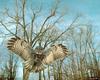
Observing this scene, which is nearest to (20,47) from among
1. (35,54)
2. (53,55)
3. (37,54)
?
(35,54)

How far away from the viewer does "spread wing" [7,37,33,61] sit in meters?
10.9

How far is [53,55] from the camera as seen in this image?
41.4 feet

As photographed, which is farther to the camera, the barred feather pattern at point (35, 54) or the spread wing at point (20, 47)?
the barred feather pattern at point (35, 54)

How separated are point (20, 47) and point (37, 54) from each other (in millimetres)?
1667

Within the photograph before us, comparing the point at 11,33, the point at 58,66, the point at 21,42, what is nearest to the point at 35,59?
the point at 21,42

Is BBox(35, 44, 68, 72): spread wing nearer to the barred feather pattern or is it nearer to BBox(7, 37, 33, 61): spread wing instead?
the barred feather pattern

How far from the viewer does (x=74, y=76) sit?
4491 cm

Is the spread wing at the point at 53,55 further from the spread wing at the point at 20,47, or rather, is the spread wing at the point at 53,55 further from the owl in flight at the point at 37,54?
the spread wing at the point at 20,47

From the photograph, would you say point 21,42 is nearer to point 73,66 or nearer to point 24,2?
point 24,2

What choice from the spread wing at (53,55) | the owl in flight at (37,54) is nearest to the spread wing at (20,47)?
the owl in flight at (37,54)

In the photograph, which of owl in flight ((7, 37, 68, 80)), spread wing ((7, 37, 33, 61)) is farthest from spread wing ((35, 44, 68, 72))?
spread wing ((7, 37, 33, 61))

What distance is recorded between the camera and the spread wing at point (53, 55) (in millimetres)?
12007

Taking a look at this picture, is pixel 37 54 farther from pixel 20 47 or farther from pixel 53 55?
pixel 20 47

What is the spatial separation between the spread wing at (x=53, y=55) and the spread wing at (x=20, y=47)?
769mm
